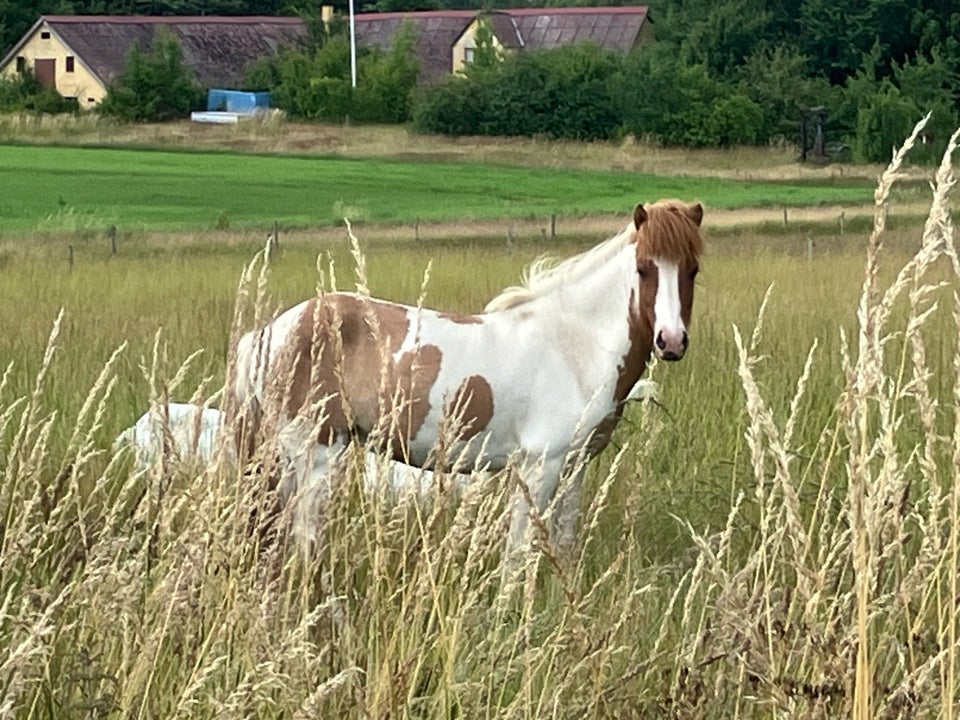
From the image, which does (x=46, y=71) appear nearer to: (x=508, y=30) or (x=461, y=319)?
(x=508, y=30)

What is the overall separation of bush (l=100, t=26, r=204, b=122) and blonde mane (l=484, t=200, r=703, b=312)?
45.5m

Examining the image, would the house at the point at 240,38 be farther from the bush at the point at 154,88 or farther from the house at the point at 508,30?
the bush at the point at 154,88

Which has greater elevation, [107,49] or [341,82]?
[107,49]

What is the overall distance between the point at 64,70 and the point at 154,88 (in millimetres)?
6937

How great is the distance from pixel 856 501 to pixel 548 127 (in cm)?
4414

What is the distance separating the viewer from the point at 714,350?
8.19m

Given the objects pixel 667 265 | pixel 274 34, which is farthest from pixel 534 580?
pixel 274 34

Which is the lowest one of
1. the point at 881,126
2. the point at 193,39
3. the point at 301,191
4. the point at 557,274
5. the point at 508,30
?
the point at 301,191

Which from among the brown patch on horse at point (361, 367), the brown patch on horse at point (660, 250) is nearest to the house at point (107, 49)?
the brown patch on horse at point (361, 367)

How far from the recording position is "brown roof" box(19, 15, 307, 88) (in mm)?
54062

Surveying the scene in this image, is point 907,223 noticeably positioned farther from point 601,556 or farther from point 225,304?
point 601,556

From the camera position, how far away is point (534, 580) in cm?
213

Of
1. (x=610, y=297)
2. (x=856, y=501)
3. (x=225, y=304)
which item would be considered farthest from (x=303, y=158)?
(x=856, y=501)

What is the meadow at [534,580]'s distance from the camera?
5.85 feet
